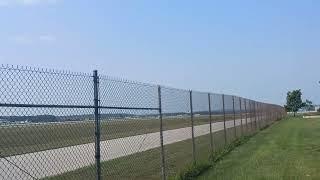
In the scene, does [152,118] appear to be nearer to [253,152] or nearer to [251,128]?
[253,152]

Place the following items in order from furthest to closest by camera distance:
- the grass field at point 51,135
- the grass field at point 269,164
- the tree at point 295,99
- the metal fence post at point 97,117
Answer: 1. the tree at point 295,99
2. the grass field at point 269,164
3. the metal fence post at point 97,117
4. the grass field at point 51,135

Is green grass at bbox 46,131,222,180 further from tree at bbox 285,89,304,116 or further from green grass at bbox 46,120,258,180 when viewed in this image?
tree at bbox 285,89,304,116

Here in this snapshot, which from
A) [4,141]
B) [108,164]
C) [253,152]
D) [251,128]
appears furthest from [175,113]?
[251,128]

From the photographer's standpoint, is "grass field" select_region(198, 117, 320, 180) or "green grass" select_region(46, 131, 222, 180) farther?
"grass field" select_region(198, 117, 320, 180)

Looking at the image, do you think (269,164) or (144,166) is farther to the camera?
(269,164)

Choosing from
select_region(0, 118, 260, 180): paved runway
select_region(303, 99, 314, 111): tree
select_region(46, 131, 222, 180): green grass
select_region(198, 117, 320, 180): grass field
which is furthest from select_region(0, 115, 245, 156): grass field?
select_region(303, 99, 314, 111): tree

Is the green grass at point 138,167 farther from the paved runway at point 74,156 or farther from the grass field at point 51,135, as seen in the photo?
the grass field at point 51,135

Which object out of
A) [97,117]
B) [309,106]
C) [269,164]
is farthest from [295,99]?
[97,117]

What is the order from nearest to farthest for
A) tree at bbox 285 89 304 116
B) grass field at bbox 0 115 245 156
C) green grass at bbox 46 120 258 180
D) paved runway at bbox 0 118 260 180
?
grass field at bbox 0 115 245 156
paved runway at bbox 0 118 260 180
green grass at bbox 46 120 258 180
tree at bbox 285 89 304 116

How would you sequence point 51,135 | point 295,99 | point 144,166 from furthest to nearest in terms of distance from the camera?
point 295,99 → point 144,166 → point 51,135

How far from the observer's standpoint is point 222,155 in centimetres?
2033

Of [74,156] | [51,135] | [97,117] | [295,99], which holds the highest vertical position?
[295,99]

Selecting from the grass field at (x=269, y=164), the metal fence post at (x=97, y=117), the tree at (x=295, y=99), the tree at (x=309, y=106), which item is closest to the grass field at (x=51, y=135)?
the metal fence post at (x=97, y=117)

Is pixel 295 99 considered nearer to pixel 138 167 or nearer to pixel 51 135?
pixel 138 167
